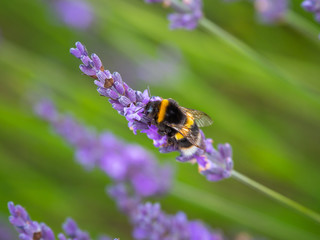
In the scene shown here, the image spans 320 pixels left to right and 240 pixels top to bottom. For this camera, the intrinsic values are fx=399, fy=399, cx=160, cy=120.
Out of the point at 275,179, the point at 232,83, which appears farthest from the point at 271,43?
the point at 275,179

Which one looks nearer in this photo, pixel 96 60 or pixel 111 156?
pixel 96 60

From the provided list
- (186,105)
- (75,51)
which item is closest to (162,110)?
(75,51)

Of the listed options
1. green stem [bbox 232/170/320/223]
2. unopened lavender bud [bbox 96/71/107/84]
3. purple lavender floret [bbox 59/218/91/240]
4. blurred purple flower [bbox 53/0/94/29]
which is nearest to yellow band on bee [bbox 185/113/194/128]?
green stem [bbox 232/170/320/223]

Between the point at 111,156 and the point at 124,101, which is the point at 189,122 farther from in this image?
the point at 111,156

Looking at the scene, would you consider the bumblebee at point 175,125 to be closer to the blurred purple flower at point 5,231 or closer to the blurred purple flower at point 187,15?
the blurred purple flower at point 187,15

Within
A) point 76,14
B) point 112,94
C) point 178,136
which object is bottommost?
point 112,94

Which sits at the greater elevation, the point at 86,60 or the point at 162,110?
the point at 162,110
